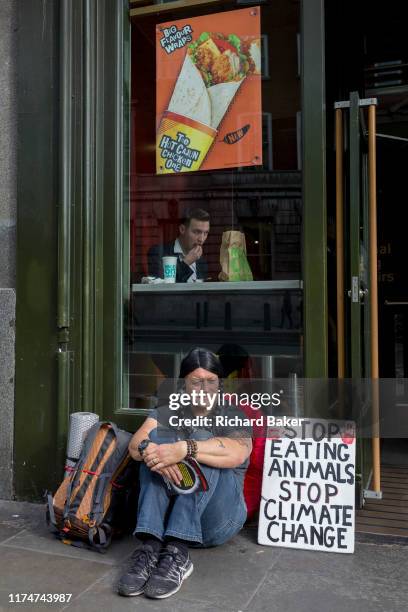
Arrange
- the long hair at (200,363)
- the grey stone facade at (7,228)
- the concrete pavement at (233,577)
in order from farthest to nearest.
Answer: the grey stone facade at (7,228) → the long hair at (200,363) → the concrete pavement at (233,577)

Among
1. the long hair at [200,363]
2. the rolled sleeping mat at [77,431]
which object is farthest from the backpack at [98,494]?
the long hair at [200,363]

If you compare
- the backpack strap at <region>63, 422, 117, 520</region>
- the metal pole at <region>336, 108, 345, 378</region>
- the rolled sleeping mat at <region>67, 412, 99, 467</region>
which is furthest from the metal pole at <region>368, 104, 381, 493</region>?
the rolled sleeping mat at <region>67, 412, 99, 467</region>

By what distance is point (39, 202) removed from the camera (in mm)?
3818

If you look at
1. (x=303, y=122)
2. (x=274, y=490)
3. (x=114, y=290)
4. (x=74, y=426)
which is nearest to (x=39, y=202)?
(x=114, y=290)

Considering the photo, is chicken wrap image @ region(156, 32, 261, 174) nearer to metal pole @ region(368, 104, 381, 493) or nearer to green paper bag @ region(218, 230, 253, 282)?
green paper bag @ region(218, 230, 253, 282)

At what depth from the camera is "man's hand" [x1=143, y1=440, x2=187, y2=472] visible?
2.80 m

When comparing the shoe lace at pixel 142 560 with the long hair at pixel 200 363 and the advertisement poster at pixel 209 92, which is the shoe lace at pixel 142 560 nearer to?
the long hair at pixel 200 363

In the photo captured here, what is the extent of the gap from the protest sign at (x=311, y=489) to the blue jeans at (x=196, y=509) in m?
0.19

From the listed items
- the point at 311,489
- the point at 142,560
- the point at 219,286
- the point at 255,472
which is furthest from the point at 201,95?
the point at 142,560

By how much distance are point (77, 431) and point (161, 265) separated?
121 cm

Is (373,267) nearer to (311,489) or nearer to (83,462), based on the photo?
(311,489)

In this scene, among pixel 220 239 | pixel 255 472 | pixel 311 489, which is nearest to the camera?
pixel 311 489

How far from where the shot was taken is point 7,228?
3.93 metres

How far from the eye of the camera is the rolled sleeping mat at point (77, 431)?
3.38 meters
